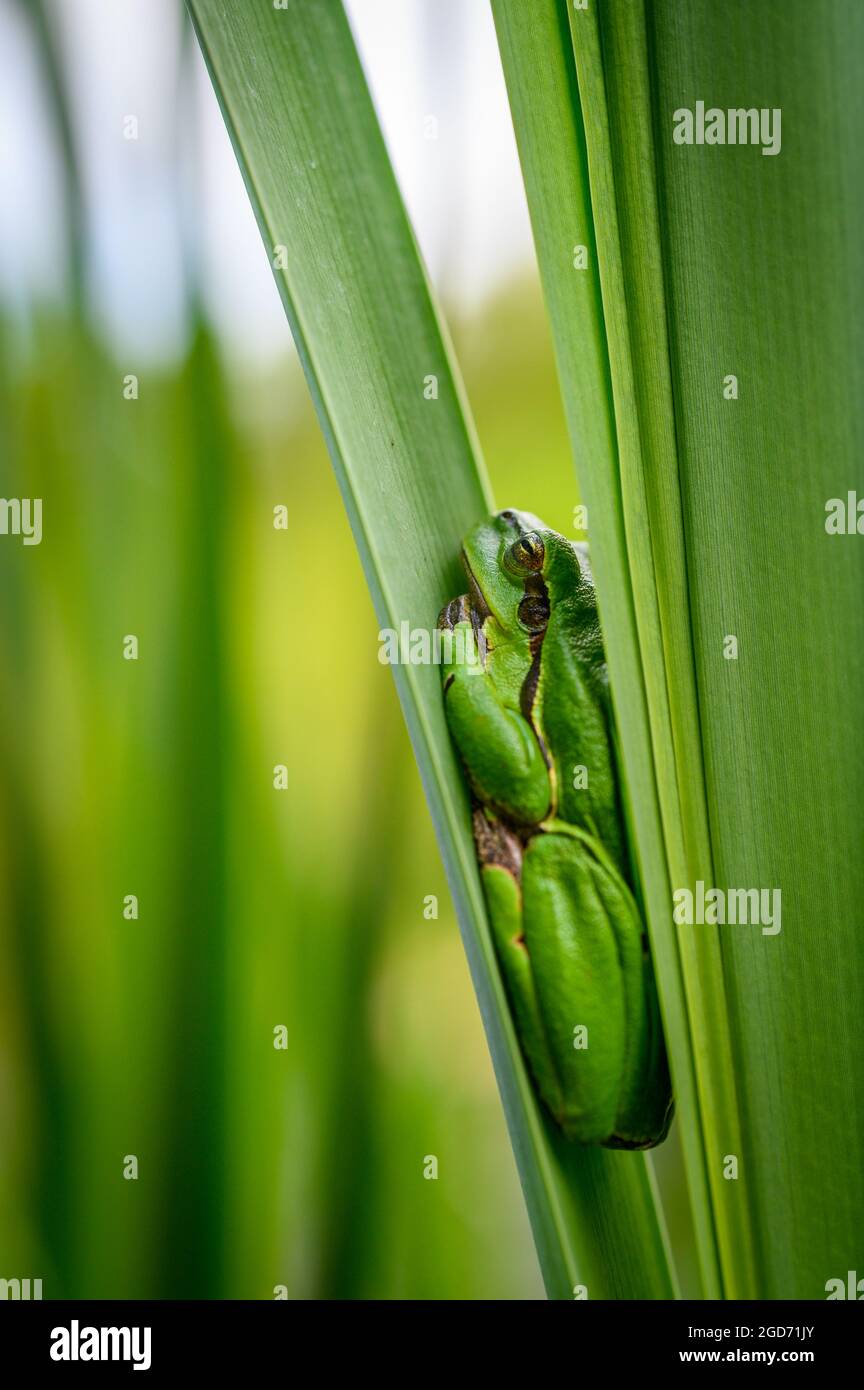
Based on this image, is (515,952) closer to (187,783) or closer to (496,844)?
(496,844)

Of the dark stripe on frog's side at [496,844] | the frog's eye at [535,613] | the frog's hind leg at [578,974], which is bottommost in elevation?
the frog's hind leg at [578,974]

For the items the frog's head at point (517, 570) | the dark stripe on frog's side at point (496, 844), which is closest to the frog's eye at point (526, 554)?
the frog's head at point (517, 570)

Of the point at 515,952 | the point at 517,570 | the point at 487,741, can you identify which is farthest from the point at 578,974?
the point at 517,570

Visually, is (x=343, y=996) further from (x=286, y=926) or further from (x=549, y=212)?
(x=549, y=212)

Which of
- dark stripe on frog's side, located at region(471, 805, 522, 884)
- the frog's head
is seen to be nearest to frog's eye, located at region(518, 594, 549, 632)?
the frog's head

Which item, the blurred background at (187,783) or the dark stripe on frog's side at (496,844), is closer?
the dark stripe on frog's side at (496,844)

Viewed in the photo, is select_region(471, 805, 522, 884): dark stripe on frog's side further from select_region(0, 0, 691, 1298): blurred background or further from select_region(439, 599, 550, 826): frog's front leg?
select_region(0, 0, 691, 1298): blurred background

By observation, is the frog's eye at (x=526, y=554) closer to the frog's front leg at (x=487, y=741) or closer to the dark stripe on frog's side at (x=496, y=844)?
the frog's front leg at (x=487, y=741)

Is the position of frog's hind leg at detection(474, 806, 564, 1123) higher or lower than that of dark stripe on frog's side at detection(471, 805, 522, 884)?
lower
